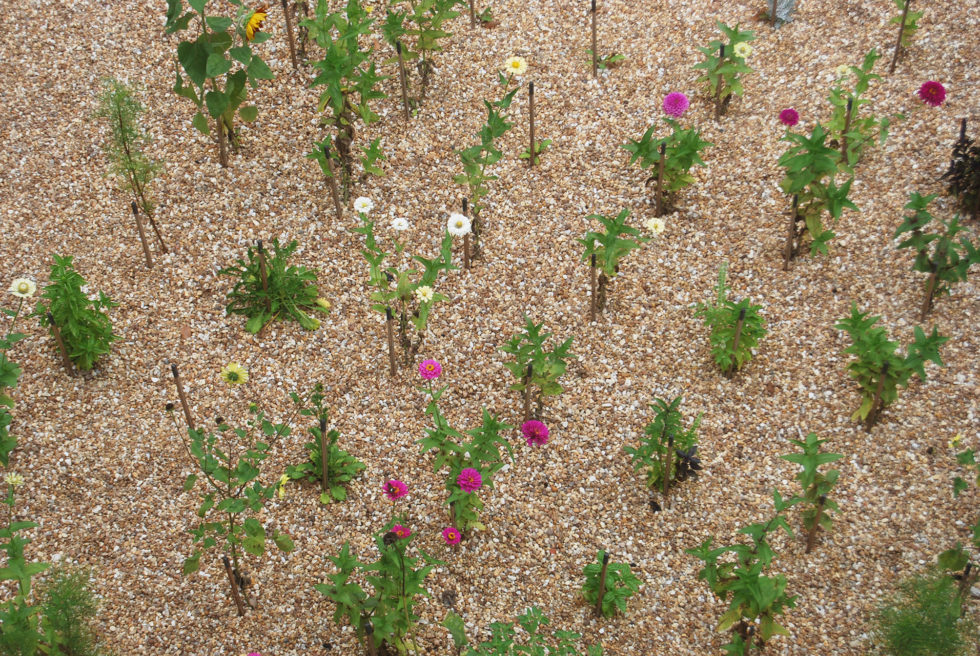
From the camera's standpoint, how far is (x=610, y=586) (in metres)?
3.85

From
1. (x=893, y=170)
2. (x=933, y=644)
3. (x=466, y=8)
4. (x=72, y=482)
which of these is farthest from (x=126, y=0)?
(x=933, y=644)

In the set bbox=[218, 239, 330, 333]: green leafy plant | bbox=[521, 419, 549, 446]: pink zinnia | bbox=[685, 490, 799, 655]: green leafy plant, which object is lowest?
bbox=[685, 490, 799, 655]: green leafy plant

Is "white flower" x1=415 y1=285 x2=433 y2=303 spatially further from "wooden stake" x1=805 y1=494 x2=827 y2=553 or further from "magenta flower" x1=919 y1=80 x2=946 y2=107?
"magenta flower" x1=919 y1=80 x2=946 y2=107

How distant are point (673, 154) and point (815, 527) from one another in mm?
2137

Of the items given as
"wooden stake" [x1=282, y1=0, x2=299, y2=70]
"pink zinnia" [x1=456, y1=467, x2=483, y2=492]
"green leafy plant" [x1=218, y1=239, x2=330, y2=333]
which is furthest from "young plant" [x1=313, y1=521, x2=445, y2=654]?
"wooden stake" [x1=282, y1=0, x2=299, y2=70]

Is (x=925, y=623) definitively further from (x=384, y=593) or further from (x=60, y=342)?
(x=60, y=342)

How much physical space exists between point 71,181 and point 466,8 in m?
2.73

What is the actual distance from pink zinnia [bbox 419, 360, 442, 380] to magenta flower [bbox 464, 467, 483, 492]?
603 millimetres

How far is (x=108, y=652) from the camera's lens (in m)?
3.80

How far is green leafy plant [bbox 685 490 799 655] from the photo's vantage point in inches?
143

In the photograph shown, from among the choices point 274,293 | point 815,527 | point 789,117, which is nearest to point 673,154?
point 789,117

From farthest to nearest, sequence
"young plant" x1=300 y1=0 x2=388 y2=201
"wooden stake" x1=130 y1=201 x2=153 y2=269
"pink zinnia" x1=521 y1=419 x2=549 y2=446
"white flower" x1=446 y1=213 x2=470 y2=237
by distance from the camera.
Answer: "young plant" x1=300 y1=0 x2=388 y2=201 → "white flower" x1=446 y1=213 x2=470 y2=237 → "wooden stake" x1=130 y1=201 x2=153 y2=269 → "pink zinnia" x1=521 y1=419 x2=549 y2=446

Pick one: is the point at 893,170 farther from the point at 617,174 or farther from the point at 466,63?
the point at 466,63

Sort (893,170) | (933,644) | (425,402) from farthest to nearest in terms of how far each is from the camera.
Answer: (893,170) < (425,402) < (933,644)
